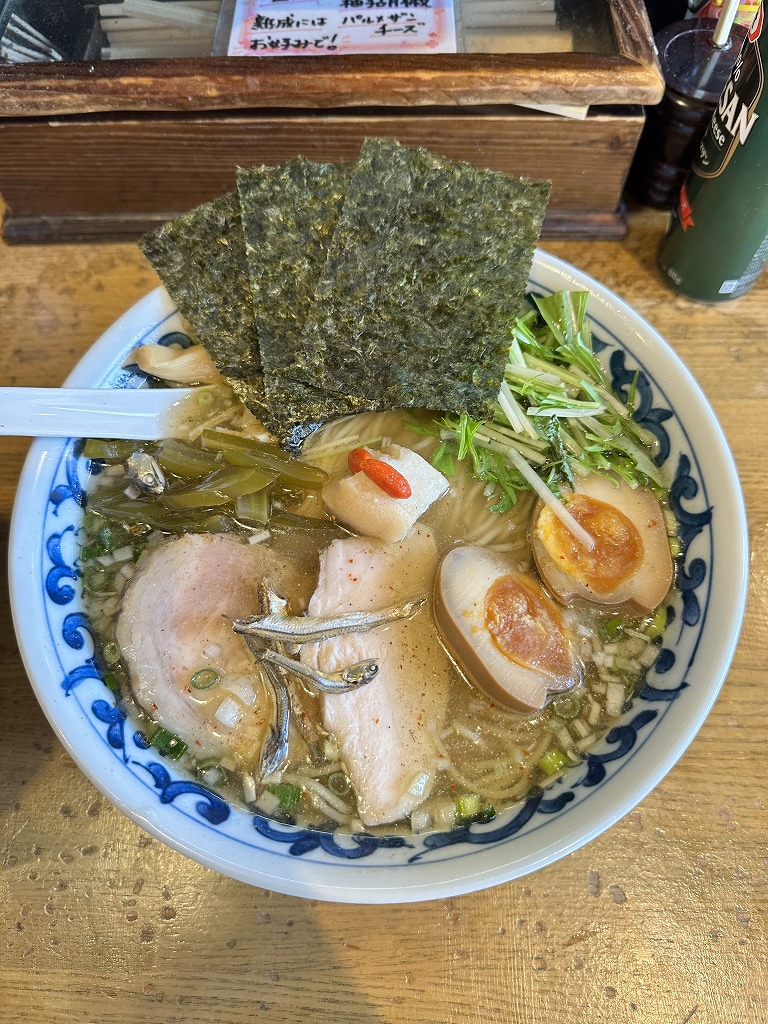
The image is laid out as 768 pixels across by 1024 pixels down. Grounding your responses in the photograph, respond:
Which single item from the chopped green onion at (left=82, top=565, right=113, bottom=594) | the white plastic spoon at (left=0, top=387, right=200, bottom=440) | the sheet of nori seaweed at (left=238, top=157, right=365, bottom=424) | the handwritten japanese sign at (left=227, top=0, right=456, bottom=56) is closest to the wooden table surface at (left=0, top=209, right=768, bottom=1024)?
the chopped green onion at (left=82, top=565, right=113, bottom=594)

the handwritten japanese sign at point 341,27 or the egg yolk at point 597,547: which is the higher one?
the handwritten japanese sign at point 341,27

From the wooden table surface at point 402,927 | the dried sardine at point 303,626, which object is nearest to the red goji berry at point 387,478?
the dried sardine at point 303,626

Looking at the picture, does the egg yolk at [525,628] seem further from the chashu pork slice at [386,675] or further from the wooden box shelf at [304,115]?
the wooden box shelf at [304,115]

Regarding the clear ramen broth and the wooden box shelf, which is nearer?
the clear ramen broth

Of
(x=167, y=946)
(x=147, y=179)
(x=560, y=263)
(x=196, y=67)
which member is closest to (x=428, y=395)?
(x=560, y=263)

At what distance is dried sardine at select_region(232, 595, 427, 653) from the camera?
1271 millimetres

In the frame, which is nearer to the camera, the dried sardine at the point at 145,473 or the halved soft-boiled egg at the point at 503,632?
the halved soft-boiled egg at the point at 503,632

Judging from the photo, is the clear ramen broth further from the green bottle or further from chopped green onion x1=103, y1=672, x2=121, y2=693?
the green bottle

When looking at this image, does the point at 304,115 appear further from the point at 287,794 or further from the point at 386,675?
the point at 287,794

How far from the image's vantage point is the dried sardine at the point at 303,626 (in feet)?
4.17

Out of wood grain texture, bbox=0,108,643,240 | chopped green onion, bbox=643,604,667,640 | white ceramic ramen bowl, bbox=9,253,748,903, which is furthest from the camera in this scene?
wood grain texture, bbox=0,108,643,240

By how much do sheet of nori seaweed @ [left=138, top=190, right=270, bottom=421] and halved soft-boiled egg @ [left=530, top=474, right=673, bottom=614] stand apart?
0.67 m

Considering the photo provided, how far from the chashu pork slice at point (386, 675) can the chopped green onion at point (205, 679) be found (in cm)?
19

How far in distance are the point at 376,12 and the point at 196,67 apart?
53 cm
